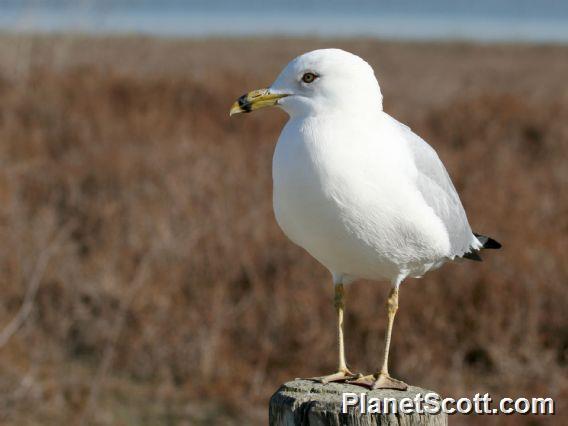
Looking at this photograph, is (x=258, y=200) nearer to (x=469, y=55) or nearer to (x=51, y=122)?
(x=51, y=122)

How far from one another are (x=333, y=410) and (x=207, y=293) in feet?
12.3

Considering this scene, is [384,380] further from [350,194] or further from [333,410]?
[350,194]

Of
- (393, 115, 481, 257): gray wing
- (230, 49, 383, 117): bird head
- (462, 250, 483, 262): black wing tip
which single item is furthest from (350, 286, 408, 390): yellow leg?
(230, 49, 383, 117): bird head

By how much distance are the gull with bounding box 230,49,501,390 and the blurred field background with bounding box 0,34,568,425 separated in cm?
283

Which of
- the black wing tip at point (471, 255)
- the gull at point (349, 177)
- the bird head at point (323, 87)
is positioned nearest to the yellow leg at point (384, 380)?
the gull at point (349, 177)

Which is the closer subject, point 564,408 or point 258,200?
point 564,408

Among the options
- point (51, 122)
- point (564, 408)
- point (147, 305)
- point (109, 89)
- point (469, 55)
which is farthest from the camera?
point (469, 55)

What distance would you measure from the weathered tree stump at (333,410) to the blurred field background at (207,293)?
2735 mm

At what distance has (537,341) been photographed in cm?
537

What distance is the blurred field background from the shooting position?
5.38 m

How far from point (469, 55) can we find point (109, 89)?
15239mm

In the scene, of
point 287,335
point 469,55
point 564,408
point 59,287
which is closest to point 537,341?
point 564,408

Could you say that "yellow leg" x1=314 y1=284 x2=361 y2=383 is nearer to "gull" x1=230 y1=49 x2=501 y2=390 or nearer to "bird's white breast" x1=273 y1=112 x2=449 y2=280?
"gull" x1=230 y1=49 x2=501 y2=390

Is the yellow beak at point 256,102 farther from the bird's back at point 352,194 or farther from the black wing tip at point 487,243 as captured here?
the black wing tip at point 487,243
